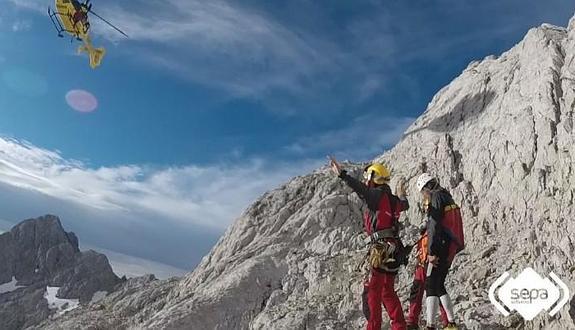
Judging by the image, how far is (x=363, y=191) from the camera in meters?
10.7

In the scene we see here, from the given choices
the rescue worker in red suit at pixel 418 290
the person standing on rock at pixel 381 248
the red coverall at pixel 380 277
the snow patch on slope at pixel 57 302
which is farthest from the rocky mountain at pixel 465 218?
the snow patch on slope at pixel 57 302

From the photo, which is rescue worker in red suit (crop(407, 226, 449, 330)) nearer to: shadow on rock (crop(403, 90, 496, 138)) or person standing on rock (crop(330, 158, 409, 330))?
person standing on rock (crop(330, 158, 409, 330))

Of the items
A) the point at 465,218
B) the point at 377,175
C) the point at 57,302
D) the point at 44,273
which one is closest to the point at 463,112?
the point at 465,218

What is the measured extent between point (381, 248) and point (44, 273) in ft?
377

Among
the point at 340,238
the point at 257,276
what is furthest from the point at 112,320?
the point at 340,238

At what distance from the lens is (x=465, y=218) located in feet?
60.7

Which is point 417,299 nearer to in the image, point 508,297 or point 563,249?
point 508,297

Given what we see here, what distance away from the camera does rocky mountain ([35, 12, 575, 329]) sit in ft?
48.8

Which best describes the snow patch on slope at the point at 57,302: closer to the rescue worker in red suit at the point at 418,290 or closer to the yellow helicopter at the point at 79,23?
the yellow helicopter at the point at 79,23

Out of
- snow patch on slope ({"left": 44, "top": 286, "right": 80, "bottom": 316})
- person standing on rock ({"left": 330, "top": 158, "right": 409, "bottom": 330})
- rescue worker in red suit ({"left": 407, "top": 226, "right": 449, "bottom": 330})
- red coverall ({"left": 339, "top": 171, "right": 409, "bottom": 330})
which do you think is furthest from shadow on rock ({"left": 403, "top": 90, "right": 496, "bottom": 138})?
snow patch on slope ({"left": 44, "top": 286, "right": 80, "bottom": 316})

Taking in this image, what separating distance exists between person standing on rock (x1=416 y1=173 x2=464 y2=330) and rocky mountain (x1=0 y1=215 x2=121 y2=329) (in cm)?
8292

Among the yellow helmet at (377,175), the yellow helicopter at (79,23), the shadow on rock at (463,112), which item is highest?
the yellow helicopter at (79,23)

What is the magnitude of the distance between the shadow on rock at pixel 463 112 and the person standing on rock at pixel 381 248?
43.4 ft

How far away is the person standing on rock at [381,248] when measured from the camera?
421 inches
